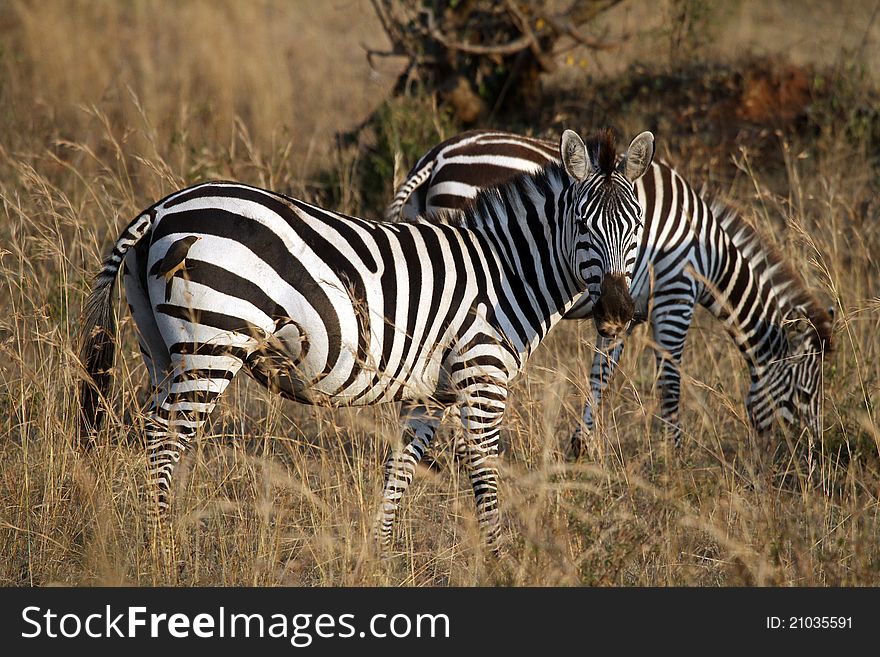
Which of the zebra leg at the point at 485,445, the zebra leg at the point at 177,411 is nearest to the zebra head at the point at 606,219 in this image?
the zebra leg at the point at 485,445

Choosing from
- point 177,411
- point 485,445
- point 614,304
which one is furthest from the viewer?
point 485,445

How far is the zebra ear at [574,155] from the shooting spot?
174 inches

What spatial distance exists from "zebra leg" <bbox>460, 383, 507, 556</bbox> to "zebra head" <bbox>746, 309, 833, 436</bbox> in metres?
2.19

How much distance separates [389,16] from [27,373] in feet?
21.3

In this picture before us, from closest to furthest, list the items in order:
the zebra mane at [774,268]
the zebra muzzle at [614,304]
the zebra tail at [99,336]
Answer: the zebra tail at [99,336], the zebra muzzle at [614,304], the zebra mane at [774,268]

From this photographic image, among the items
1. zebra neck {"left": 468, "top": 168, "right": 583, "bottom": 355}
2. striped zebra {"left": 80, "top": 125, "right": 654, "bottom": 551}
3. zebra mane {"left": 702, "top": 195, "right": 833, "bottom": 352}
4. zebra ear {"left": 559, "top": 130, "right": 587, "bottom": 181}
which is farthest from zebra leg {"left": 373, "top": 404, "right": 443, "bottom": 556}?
zebra mane {"left": 702, "top": 195, "right": 833, "bottom": 352}

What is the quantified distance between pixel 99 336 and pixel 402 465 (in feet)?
5.24

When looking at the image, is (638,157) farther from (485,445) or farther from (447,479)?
(447,479)

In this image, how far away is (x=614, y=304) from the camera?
4199mm

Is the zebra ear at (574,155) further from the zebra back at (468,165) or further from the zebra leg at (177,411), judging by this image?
the zebra leg at (177,411)

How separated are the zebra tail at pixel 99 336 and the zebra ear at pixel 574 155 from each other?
1.94m

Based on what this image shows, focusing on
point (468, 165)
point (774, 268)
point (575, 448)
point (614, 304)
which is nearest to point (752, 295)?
point (774, 268)

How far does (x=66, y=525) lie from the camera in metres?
4.38
